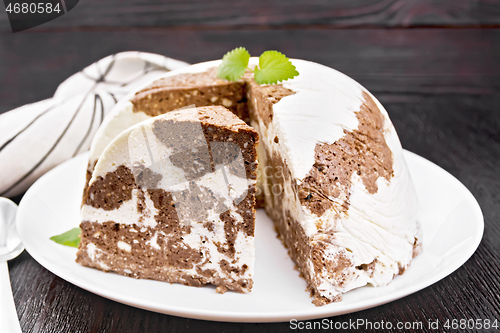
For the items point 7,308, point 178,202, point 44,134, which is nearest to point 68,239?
point 7,308

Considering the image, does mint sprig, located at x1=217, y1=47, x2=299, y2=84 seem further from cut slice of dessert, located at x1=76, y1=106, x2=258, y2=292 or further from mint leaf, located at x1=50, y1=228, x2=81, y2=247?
mint leaf, located at x1=50, y1=228, x2=81, y2=247

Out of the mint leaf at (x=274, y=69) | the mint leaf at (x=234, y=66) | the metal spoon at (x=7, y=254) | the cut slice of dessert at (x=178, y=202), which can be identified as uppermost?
the mint leaf at (x=274, y=69)

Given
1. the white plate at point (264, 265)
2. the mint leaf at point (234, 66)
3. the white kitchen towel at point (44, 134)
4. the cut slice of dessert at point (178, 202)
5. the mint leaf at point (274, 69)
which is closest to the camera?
the white plate at point (264, 265)

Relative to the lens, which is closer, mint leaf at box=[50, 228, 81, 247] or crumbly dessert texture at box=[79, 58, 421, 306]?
crumbly dessert texture at box=[79, 58, 421, 306]

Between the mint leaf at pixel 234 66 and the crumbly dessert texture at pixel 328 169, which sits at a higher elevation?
the mint leaf at pixel 234 66

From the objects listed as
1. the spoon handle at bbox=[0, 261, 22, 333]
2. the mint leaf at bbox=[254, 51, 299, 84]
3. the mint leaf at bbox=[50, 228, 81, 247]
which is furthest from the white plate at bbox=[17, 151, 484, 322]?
the mint leaf at bbox=[254, 51, 299, 84]

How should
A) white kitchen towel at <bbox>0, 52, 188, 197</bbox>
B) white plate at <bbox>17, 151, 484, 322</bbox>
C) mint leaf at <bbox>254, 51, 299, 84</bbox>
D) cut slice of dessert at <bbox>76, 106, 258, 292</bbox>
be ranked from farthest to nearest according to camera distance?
white kitchen towel at <bbox>0, 52, 188, 197</bbox> < mint leaf at <bbox>254, 51, 299, 84</bbox> < cut slice of dessert at <bbox>76, 106, 258, 292</bbox> < white plate at <bbox>17, 151, 484, 322</bbox>

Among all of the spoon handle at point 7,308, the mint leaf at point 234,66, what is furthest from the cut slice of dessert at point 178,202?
the mint leaf at point 234,66

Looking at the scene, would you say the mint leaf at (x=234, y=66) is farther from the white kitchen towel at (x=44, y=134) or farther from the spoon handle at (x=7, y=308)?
the spoon handle at (x=7, y=308)
